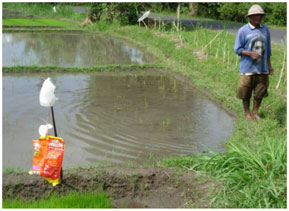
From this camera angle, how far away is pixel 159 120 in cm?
607

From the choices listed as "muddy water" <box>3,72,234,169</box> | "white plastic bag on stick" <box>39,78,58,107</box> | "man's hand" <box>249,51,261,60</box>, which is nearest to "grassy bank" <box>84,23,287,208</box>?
"muddy water" <box>3,72,234,169</box>

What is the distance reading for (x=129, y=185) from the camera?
3.85 metres

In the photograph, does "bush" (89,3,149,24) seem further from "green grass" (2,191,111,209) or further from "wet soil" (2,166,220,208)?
"green grass" (2,191,111,209)

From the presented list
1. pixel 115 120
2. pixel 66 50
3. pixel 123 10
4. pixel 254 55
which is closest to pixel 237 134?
pixel 254 55

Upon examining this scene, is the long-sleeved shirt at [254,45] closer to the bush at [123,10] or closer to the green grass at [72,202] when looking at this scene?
the green grass at [72,202]

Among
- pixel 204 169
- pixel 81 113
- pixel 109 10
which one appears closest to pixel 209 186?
pixel 204 169

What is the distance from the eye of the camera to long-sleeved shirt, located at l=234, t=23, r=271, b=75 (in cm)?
544

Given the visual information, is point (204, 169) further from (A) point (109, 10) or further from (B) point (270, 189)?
(A) point (109, 10)

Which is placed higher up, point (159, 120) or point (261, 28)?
point (261, 28)

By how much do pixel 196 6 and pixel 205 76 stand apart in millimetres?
15917

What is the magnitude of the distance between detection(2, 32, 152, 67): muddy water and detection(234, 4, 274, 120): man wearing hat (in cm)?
540

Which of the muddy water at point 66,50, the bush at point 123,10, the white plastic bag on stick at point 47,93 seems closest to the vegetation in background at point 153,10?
the bush at point 123,10

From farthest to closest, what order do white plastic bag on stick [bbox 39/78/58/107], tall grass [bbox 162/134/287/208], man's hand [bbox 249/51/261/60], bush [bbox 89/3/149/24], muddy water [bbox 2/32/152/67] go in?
bush [bbox 89/3/149/24] < muddy water [bbox 2/32/152/67] < man's hand [bbox 249/51/261/60] < white plastic bag on stick [bbox 39/78/58/107] < tall grass [bbox 162/134/287/208]

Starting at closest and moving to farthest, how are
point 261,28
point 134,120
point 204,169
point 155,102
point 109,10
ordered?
point 204,169 → point 261,28 → point 134,120 → point 155,102 → point 109,10
